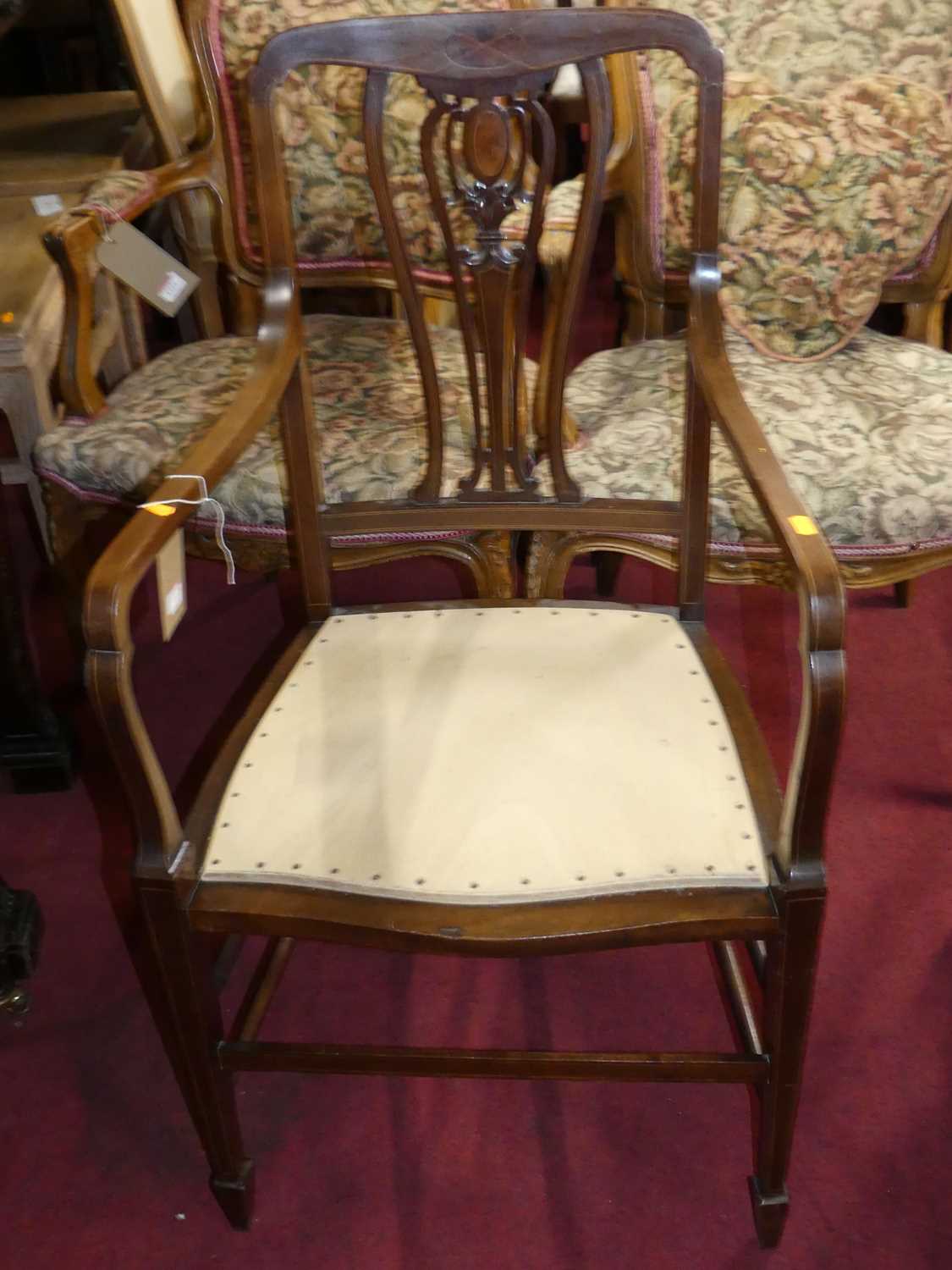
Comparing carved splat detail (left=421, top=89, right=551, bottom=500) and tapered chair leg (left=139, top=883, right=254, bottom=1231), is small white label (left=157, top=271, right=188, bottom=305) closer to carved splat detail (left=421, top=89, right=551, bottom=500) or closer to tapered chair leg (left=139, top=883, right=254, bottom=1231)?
carved splat detail (left=421, top=89, right=551, bottom=500)

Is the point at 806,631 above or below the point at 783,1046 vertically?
above

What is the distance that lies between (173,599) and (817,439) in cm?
87

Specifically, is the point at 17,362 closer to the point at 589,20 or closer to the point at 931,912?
the point at 589,20

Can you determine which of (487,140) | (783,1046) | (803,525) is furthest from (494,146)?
(783,1046)

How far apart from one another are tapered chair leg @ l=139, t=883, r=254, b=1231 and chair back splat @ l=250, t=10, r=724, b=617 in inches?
17.0

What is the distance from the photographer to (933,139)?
1.64 metres

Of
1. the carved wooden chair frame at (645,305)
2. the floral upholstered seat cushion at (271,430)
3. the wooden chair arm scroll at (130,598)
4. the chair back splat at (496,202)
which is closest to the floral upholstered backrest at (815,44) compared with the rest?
the carved wooden chair frame at (645,305)

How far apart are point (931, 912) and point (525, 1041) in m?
0.57

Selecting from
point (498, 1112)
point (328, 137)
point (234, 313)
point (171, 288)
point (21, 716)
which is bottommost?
point (498, 1112)

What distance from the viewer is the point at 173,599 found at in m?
1.08

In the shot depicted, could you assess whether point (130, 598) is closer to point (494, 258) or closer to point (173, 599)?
point (173, 599)

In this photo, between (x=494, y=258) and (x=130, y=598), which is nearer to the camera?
(x=130, y=598)

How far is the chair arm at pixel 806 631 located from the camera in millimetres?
884

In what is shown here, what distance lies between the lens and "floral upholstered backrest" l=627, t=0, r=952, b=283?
173 centimetres
